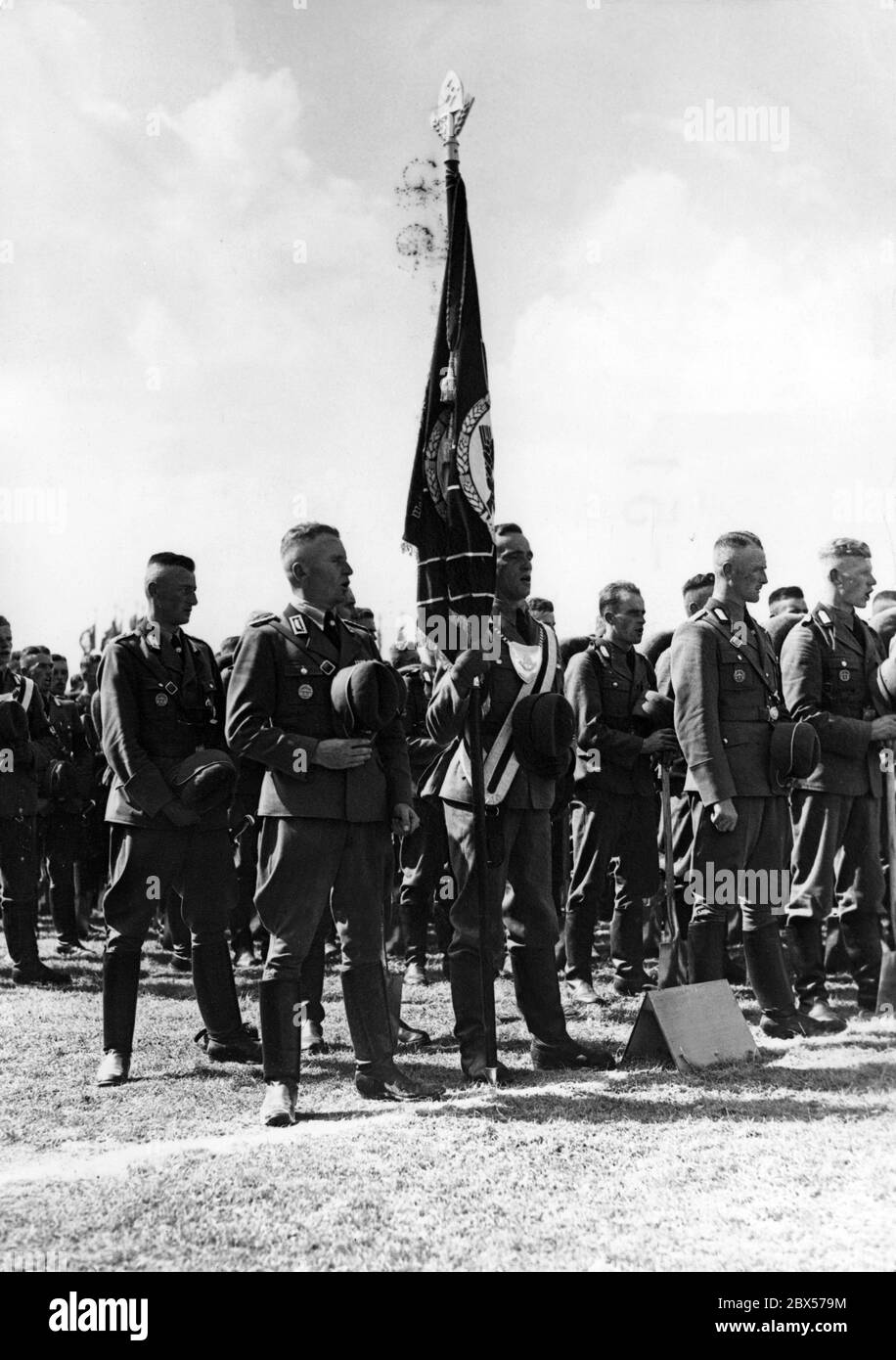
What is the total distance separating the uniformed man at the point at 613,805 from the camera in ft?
26.0

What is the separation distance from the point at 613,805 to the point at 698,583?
170 cm

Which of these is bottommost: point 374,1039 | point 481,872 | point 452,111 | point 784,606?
point 374,1039

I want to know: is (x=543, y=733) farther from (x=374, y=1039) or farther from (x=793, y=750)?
(x=374, y=1039)

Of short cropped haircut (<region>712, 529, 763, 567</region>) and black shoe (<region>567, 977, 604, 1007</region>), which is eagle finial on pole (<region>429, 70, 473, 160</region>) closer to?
short cropped haircut (<region>712, 529, 763, 567</region>)

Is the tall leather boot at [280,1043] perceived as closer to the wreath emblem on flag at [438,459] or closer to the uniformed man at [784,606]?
the wreath emblem on flag at [438,459]

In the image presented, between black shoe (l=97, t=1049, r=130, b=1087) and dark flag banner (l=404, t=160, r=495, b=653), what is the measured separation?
2.44 metres

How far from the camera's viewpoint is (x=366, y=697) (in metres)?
5.25

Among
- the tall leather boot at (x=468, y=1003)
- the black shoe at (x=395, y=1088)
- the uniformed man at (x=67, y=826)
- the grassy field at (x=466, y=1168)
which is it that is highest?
the uniformed man at (x=67, y=826)

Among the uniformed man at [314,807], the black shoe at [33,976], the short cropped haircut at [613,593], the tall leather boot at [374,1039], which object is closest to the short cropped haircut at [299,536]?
Result: the uniformed man at [314,807]

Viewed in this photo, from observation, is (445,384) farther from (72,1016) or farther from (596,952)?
(596,952)

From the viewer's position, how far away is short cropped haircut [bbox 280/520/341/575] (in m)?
5.63

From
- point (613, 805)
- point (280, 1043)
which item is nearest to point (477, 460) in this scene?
point (280, 1043)

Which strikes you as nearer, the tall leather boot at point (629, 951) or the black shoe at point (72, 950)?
the tall leather boot at point (629, 951)

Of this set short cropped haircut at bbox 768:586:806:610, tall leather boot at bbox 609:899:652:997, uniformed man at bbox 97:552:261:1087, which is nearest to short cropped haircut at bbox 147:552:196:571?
uniformed man at bbox 97:552:261:1087
